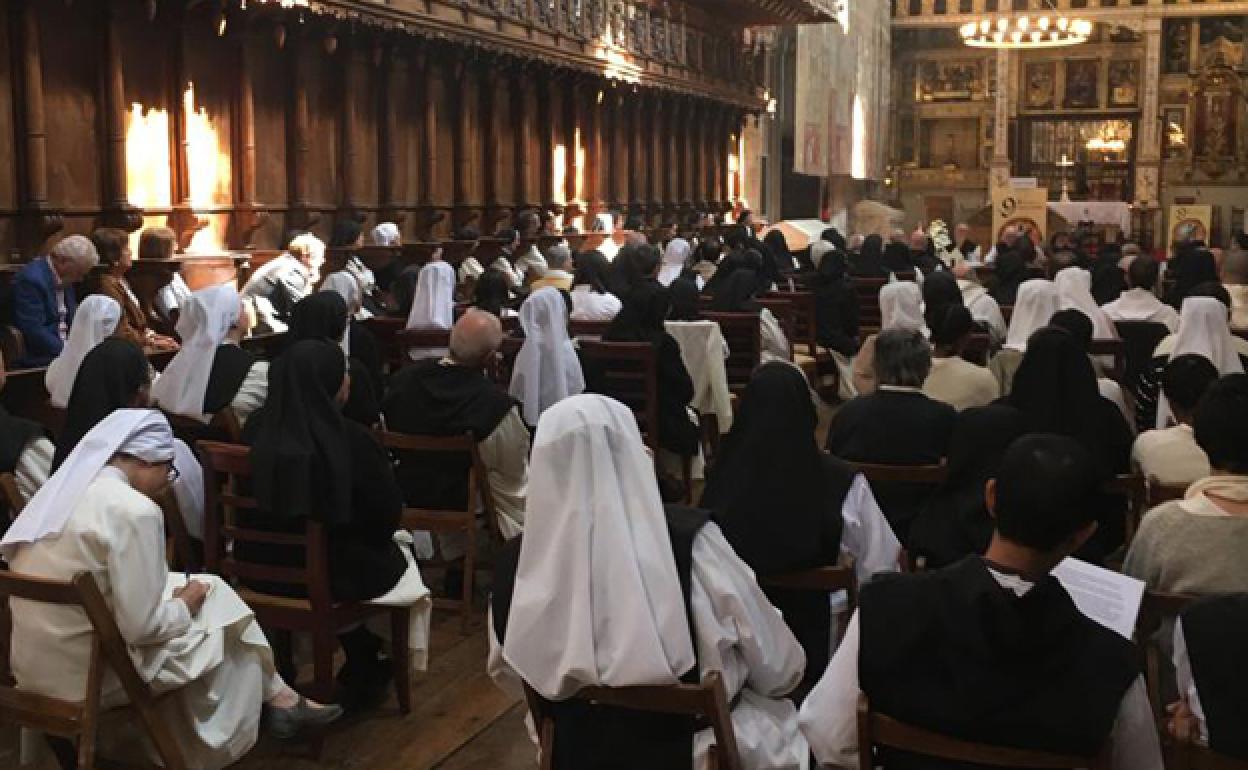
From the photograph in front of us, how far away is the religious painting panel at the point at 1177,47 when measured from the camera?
31047 millimetres

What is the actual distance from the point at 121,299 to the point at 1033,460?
273 inches

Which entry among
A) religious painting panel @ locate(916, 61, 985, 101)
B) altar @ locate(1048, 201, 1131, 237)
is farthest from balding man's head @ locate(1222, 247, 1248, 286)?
religious painting panel @ locate(916, 61, 985, 101)

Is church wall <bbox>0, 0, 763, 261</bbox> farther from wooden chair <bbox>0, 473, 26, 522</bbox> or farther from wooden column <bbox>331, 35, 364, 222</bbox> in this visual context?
wooden chair <bbox>0, 473, 26, 522</bbox>

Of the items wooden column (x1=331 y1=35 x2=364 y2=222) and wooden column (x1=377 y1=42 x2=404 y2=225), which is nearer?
wooden column (x1=331 y1=35 x2=364 y2=222)

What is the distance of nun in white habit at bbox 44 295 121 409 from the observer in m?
6.25

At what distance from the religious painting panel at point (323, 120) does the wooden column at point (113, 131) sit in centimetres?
259

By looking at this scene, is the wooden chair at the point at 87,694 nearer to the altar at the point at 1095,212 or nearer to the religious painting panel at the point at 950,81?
the altar at the point at 1095,212

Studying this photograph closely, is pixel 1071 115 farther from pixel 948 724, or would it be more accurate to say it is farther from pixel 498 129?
pixel 948 724

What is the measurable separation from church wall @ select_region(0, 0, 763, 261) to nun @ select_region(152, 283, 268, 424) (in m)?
3.64

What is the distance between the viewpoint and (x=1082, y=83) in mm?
32156

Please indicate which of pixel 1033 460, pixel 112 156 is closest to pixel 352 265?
pixel 112 156

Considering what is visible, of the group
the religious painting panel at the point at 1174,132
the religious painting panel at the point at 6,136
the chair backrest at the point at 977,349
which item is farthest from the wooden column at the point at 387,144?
the religious painting panel at the point at 1174,132

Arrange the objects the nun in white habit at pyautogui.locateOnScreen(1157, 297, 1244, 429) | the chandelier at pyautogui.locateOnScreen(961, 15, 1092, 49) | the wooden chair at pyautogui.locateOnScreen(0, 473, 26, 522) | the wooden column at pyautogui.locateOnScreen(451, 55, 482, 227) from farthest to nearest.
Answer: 1. the chandelier at pyautogui.locateOnScreen(961, 15, 1092, 49)
2. the wooden column at pyautogui.locateOnScreen(451, 55, 482, 227)
3. the nun in white habit at pyautogui.locateOnScreen(1157, 297, 1244, 429)
4. the wooden chair at pyautogui.locateOnScreen(0, 473, 26, 522)

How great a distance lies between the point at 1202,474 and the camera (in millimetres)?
4848
